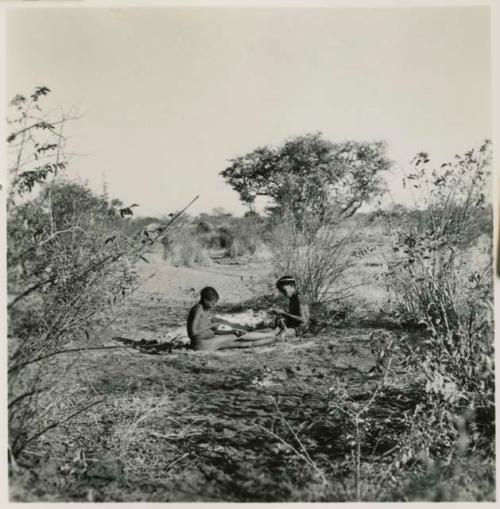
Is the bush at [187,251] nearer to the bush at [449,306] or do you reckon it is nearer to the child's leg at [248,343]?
the child's leg at [248,343]

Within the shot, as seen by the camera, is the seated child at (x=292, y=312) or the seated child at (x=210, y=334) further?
the seated child at (x=292, y=312)

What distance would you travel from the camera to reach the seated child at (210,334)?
5.50 m

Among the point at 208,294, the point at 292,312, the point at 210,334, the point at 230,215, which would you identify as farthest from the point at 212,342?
the point at 230,215

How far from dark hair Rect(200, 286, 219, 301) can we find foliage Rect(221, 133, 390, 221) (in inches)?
35.5

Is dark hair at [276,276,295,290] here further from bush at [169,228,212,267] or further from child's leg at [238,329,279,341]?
bush at [169,228,212,267]

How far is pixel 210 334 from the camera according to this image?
18.2ft

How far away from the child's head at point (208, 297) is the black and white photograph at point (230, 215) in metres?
0.02

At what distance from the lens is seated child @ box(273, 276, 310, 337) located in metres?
5.84

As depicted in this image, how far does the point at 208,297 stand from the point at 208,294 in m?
0.03

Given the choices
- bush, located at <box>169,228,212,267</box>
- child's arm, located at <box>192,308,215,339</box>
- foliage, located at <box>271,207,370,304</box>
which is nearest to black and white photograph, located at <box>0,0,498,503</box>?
child's arm, located at <box>192,308,215,339</box>

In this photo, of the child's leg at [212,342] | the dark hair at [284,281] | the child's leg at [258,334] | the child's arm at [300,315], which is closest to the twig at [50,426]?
the child's leg at [212,342]

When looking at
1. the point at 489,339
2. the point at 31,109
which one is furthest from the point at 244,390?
the point at 31,109

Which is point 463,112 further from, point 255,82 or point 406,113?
point 255,82

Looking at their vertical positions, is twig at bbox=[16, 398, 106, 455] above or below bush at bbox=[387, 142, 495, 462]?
below
